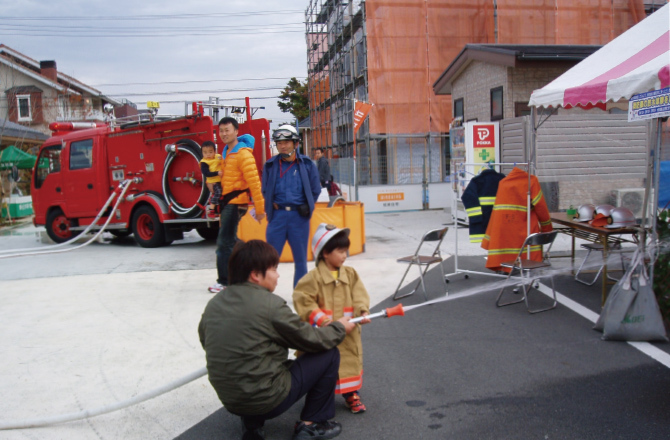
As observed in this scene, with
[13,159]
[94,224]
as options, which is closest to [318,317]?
[94,224]

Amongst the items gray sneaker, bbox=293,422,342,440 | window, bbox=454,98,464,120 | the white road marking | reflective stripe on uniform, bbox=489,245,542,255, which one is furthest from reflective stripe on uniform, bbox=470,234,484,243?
window, bbox=454,98,464,120

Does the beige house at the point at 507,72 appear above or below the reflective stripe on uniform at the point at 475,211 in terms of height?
above

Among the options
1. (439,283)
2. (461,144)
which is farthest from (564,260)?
(461,144)

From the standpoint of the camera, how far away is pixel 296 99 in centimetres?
4384

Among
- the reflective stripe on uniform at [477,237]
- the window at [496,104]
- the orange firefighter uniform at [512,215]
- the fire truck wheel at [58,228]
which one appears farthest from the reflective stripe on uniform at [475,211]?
the fire truck wheel at [58,228]

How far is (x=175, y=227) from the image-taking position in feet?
34.4

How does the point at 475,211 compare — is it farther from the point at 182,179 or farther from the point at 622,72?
the point at 182,179

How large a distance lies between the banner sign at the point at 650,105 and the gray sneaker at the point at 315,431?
3569 mm

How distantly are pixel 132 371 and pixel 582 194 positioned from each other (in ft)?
33.8

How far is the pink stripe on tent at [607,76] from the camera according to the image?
5175mm

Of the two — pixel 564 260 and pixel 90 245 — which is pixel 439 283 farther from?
pixel 90 245

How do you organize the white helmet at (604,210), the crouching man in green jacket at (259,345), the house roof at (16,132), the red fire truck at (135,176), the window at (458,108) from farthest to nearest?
1. the house roof at (16,132)
2. the window at (458,108)
3. the red fire truck at (135,176)
4. the white helmet at (604,210)
5. the crouching man in green jacket at (259,345)

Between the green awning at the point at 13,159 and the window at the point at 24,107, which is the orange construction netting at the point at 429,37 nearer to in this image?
the green awning at the point at 13,159

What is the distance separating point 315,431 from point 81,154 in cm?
1005
